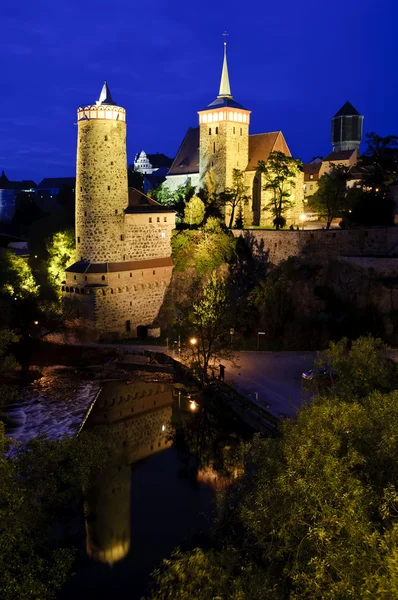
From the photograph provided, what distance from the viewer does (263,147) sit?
47.3m

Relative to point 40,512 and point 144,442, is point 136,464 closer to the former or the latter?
point 144,442

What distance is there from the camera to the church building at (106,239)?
3616 centimetres

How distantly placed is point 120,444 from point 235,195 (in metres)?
25.3

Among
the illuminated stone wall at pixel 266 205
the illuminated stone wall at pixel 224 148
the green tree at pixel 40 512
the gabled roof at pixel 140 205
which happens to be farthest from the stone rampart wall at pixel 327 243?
the green tree at pixel 40 512

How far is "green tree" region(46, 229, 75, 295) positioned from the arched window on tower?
15697mm

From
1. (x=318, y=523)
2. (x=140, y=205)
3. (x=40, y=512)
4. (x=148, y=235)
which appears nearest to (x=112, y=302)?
(x=148, y=235)

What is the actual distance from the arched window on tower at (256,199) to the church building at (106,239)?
11.6 m

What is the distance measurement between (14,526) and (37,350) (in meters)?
25.6

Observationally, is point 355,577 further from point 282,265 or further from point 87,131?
point 87,131

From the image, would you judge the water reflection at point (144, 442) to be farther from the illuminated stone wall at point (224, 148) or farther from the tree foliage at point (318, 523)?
the illuminated stone wall at point (224, 148)

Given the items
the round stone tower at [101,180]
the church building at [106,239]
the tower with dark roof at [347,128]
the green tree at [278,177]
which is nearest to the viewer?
the round stone tower at [101,180]

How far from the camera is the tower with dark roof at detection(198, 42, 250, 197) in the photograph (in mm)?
46125

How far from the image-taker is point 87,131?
35969 mm

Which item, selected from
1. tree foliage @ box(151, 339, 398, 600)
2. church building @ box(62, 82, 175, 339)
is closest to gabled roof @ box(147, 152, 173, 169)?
church building @ box(62, 82, 175, 339)
